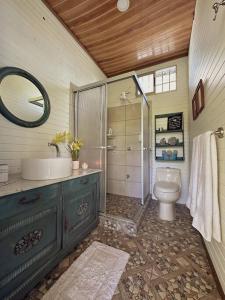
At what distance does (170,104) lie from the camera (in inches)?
106

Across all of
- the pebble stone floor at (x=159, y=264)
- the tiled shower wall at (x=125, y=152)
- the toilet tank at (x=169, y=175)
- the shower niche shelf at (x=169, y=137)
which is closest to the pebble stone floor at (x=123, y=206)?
the tiled shower wall at (x=125, y=152)

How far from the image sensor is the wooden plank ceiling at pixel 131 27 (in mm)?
1782

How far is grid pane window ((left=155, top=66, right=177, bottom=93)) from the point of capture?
2.75m

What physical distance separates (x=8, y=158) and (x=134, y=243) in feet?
→ 5.33

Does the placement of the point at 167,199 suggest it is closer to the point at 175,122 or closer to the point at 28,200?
the point at 175,122

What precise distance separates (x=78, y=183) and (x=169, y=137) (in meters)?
2.03

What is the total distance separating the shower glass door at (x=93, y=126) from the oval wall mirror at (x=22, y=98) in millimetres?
529

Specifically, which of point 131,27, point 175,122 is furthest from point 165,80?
Result: point 131,27

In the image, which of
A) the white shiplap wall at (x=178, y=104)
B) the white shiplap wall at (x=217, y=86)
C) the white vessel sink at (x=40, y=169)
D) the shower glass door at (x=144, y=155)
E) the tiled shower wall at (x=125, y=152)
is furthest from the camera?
the tiled shower wall at (x=125, y=152)

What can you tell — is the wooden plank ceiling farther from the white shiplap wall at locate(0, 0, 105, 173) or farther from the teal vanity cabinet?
the teal vanity cabinet

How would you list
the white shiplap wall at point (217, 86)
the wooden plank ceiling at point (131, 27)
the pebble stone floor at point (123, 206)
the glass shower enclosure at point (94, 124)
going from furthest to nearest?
the pebble stone floor at point (123, 206) < the glass shower enclosure at point (94, 124) < the wooden plank ceiling at point (131, 27) < the white shiplap wall at point (217, 86)

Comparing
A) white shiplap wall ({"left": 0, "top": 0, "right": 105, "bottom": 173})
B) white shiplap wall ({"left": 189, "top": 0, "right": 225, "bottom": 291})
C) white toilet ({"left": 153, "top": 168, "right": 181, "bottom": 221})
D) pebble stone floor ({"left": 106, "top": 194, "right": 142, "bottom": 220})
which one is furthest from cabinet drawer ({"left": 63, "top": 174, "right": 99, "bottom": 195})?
white shiplap wall ({"left": 189, "top": 0, "right": 225, "bottom": 291})

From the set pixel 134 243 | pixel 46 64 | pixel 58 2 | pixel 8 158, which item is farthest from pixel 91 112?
pixel 134 243

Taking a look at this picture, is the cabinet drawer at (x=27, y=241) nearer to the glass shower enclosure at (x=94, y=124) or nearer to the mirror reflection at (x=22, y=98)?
the glass shower enclosure at (x=94, y=124)
